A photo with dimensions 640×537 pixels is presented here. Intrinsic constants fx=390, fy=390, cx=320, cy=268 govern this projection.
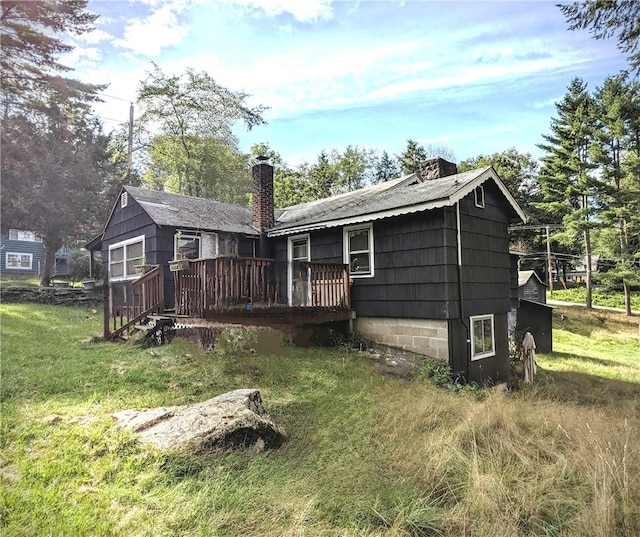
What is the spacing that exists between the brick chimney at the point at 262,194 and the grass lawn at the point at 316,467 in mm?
7111

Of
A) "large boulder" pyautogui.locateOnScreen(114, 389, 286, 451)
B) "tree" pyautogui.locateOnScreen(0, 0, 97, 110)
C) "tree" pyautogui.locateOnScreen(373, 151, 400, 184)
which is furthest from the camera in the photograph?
"tree" pyautogui.locateOnScreen(373, 151, 400, 184)

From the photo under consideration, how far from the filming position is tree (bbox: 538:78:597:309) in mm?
27453

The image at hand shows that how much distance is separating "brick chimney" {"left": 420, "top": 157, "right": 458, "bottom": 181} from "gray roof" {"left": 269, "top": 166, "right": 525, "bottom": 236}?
1.78 feet

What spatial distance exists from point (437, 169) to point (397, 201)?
350 cm

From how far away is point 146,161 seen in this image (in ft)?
107

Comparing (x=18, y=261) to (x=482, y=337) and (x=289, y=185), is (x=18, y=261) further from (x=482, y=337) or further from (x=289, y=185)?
(x=482, y=337)

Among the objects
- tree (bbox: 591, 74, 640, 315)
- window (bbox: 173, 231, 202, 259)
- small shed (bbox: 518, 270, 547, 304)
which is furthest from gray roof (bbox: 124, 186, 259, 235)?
tree (bbox: 591, 74, 640, 315)

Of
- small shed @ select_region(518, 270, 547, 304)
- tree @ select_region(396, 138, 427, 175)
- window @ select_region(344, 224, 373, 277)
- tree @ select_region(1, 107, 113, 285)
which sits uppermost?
tree @ select_region(396, 138, 427, 175)

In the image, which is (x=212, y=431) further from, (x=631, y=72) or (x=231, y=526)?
(x=631, y=72)

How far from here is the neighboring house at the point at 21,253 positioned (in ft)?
93.0

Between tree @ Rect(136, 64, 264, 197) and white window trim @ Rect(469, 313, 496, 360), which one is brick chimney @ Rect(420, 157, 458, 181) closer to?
white window trim @ Rect(469, 313, 496, 360)

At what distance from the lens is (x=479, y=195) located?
1013cm

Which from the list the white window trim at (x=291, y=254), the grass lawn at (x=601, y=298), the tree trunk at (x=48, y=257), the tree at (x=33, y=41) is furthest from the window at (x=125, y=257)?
the grass lawn at (x=601, y=298)

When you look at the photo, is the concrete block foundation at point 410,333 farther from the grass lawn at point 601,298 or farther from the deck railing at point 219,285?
the grass lawn at point 601,298
